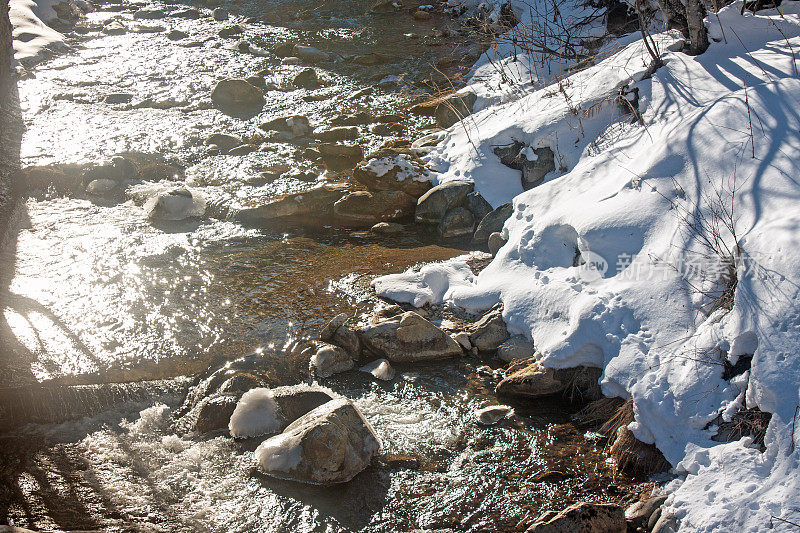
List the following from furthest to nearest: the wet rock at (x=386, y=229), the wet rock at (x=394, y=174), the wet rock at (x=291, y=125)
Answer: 1. the wet rock at (x=291, y=125)
2. the wet rock at (x=394, y=174)
3. the wet rock at (x=386, y=229)

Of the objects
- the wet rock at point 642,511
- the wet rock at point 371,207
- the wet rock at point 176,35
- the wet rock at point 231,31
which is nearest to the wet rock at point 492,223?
the wet rock at point 371,207

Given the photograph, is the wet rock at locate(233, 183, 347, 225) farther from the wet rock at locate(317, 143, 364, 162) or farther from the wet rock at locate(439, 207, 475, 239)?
the wet rock at locate(439, 207, 475, 239)

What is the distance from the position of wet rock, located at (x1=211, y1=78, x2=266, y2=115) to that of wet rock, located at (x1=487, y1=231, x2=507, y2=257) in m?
5.44

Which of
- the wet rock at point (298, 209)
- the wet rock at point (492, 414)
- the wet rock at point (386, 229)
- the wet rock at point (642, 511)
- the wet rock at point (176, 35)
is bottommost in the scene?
the wet rock at point (492, 414)

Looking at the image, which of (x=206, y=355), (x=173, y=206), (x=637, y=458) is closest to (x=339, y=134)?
(x=173, y=206)

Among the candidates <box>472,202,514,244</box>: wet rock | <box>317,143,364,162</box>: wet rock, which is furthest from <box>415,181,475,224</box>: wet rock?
<box>317,143,364,162</box>: wet rock

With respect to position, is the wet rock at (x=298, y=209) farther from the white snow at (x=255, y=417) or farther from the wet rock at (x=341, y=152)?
the white snow at (x=255, y=417)

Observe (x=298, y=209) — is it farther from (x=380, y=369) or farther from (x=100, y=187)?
(x=380, y=369)

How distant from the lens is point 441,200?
6766 millimetres

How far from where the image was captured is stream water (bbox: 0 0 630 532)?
3.56m

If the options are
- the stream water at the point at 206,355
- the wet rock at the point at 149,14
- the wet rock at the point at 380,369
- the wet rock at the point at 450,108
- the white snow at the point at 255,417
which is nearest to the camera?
the stream water at the point at 206,355

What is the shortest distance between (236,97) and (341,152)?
110 inches

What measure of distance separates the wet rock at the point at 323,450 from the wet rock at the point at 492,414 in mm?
729

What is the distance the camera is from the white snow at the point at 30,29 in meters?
12.4
